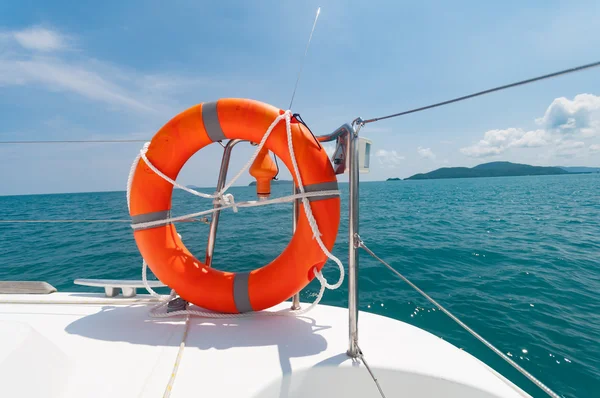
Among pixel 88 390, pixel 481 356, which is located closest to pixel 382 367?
pixel 88 390

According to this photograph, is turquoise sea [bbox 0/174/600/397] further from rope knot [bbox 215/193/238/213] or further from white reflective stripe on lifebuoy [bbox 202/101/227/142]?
white reflective stripe on lifebuoy [bbox 202/101/227/142]

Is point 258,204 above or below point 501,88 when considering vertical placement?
below

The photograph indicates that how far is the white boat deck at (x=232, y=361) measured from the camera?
96 centimetres

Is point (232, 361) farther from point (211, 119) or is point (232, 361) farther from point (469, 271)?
point (469, 271)

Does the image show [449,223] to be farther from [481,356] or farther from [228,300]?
[228,300]

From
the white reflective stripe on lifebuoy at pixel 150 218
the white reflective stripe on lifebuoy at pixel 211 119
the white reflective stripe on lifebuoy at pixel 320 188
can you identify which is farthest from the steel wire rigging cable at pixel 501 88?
the white reflective stripe on lifebuoy at pixel 150 218

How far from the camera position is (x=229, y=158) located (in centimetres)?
172

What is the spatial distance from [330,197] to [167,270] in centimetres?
97

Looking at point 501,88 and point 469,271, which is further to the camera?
point 469,271

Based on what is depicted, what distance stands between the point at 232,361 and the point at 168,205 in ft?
2.98

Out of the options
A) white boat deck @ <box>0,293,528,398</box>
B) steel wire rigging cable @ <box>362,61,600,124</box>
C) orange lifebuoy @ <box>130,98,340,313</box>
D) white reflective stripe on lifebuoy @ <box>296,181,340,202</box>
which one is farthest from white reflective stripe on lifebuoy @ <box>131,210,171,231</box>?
steel wire rigging cable @ <box>362,61,600,124</box>

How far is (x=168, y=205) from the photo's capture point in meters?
1.60

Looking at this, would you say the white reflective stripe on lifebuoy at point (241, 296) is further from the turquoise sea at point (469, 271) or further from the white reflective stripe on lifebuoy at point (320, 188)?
the turquoise sea at point (469, 271)

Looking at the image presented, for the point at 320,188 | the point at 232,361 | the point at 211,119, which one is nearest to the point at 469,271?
the point at 320,188
